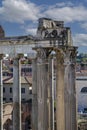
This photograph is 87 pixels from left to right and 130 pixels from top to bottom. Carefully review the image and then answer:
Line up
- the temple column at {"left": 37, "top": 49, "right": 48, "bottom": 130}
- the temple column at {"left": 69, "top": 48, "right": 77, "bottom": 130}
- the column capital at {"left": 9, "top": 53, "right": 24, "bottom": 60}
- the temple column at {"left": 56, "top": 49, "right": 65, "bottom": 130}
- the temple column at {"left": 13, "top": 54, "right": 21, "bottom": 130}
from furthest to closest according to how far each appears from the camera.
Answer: the temple column at {"left": 13, "top": 54, "right": 21, "bottom": 130} → the column capital at {"left": 9, "top": 53, "right": 24, "bottom": 60} → the temple column at {"left": 56, "top": 49, "right": 65, "bottom": 130} → the temple column at {"left": 37, "top": 49, "right": 48, "bottom": 130} → the temple column at {"left": 69, "top": 48, "right": 77, "bottom": 130}

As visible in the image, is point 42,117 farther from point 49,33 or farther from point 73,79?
point 49,33

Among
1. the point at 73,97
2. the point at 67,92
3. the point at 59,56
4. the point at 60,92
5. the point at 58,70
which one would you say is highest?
the point at 59,56

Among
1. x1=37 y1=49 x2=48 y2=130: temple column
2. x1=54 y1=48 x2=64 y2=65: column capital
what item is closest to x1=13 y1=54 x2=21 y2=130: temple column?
x1=37 y1=49 x2=48 y2=130: temple column

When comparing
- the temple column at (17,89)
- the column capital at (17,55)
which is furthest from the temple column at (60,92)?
the temple column at (17,89)

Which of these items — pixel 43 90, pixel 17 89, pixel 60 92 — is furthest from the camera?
pixel 17 89

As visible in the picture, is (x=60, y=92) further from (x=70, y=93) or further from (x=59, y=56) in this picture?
(x=59, y=56)

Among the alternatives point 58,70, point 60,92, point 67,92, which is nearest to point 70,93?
point 67,92

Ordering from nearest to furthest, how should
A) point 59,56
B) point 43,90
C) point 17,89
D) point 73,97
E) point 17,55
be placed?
point 73,97 < point 43,90 < point 59,56 < point 17,55 < point 17,89

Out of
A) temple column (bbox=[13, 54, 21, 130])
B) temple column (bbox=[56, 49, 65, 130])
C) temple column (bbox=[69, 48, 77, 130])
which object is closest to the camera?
temple column (bbox=[69, 48, 77, 130])

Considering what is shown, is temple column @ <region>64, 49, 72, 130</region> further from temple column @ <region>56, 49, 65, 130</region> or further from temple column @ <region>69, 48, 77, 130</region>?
temple column @ <region>56, 49, 65, 130</region>

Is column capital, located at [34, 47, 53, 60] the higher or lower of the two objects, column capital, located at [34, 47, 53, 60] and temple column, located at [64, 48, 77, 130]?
the higher

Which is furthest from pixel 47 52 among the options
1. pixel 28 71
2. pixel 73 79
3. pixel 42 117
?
pixel 28 71

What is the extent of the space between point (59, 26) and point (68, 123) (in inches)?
192

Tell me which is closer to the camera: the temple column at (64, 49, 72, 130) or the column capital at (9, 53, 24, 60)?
the temple column at (64, 49, 72, 130)
